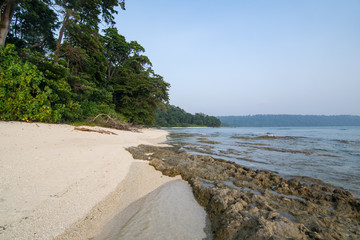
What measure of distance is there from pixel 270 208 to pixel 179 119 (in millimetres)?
90123

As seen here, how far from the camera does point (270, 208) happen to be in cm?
292

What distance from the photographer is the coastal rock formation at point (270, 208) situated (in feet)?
7.29

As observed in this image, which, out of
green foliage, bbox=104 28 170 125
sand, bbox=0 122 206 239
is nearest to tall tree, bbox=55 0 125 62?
green foliage, bbox=104 28 170 125

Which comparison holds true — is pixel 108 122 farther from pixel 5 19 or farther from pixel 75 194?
pixel 75 194

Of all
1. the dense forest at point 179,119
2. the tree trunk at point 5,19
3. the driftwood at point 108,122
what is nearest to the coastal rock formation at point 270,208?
the driftwood at point 108,122

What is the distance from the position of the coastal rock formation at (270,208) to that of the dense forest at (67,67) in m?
9.00

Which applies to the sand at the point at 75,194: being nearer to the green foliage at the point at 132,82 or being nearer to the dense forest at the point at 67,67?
the dense forest at the point at 67,67

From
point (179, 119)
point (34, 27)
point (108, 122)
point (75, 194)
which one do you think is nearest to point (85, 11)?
point (34, 27)

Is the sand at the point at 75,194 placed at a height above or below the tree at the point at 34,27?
below

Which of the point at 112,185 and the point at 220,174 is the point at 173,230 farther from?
the point at 220,174

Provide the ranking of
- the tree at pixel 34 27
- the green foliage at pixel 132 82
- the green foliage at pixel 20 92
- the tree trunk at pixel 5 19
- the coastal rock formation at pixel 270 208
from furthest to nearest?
the green foliage at pixel 132 82, the tree at pixel 34 27, the tree trunk at pixel 5 19, the green foliage at pixel 20 92, the coastal rock formation at pixel 270 208

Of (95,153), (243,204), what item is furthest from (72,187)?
(243,204)

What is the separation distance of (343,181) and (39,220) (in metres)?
8.30

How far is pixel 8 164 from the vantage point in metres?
3.80
